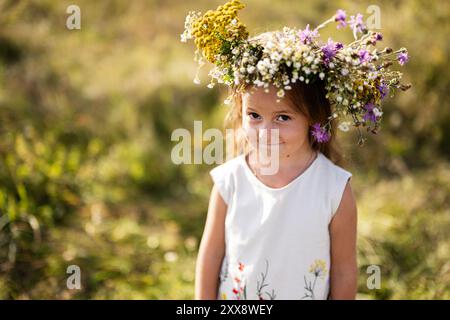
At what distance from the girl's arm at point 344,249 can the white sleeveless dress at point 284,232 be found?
0.10 ft

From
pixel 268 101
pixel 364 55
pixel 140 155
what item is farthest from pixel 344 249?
pixel 140 155

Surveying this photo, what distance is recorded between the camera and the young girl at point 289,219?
2301 millimetres

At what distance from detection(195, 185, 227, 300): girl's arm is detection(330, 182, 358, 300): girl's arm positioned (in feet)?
1.73

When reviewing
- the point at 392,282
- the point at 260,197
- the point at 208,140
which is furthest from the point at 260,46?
the point at 208,140

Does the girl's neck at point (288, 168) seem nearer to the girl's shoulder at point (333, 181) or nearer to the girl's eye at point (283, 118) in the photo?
the girl's shoulder at point (333, 181)

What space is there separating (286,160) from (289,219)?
27 cm

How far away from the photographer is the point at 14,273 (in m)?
3.55

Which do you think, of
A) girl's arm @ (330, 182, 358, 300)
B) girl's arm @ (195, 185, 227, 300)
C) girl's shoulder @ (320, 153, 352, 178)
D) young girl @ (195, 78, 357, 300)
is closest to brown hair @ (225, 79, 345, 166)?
young girl @ (195, 78, 357, 300)

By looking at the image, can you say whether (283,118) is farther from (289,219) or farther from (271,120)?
(289,219)

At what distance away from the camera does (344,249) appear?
240cm

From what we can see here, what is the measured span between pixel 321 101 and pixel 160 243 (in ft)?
7.63

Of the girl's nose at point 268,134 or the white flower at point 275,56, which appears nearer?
the white flower at point 275,56

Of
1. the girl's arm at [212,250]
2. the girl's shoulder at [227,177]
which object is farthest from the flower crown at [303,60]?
the girl's arm at [212,250]

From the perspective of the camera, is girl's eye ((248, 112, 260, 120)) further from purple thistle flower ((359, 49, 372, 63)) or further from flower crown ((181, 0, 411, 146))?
purple thistle flower ((359, 49, 372, 63))
